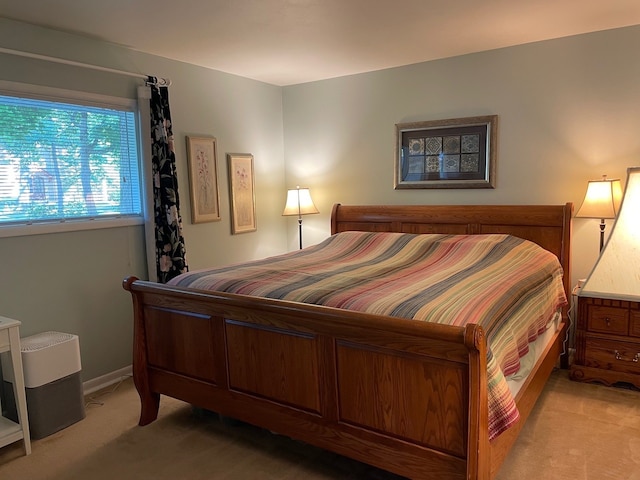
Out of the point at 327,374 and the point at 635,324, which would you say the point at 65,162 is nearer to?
the point at 327,374

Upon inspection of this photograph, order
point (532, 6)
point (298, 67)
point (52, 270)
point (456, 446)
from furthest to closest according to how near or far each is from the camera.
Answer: point (298, 67) → point (52, 270) → point (532, 6) → point (456, 446)

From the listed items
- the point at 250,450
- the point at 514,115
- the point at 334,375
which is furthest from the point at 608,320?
the point at 250,450

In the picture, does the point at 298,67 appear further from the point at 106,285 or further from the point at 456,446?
the point at 456,446

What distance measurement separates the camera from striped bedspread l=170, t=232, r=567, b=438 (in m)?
1.94

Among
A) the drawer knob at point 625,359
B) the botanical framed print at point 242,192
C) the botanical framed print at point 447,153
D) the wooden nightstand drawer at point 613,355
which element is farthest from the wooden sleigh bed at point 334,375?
the botanical framed print at point 242,192

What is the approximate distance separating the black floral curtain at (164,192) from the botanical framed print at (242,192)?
2.41ft

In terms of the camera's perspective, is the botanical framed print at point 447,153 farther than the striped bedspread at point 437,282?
Yes

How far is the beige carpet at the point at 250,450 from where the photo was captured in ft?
7.15

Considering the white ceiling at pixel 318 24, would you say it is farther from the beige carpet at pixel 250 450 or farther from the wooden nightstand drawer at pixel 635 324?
the beige carpet at pixel 250 450

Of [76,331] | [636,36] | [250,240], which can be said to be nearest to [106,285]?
[76,331]

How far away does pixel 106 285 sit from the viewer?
3270mm

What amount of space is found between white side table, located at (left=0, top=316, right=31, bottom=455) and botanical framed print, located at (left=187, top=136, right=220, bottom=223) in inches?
65.6

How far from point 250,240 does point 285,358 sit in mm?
2417

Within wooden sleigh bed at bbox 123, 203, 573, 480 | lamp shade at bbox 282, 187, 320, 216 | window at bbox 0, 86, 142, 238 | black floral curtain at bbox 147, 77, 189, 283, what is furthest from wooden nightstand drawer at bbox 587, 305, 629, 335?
window at bbox 0, 86, 142, 238
